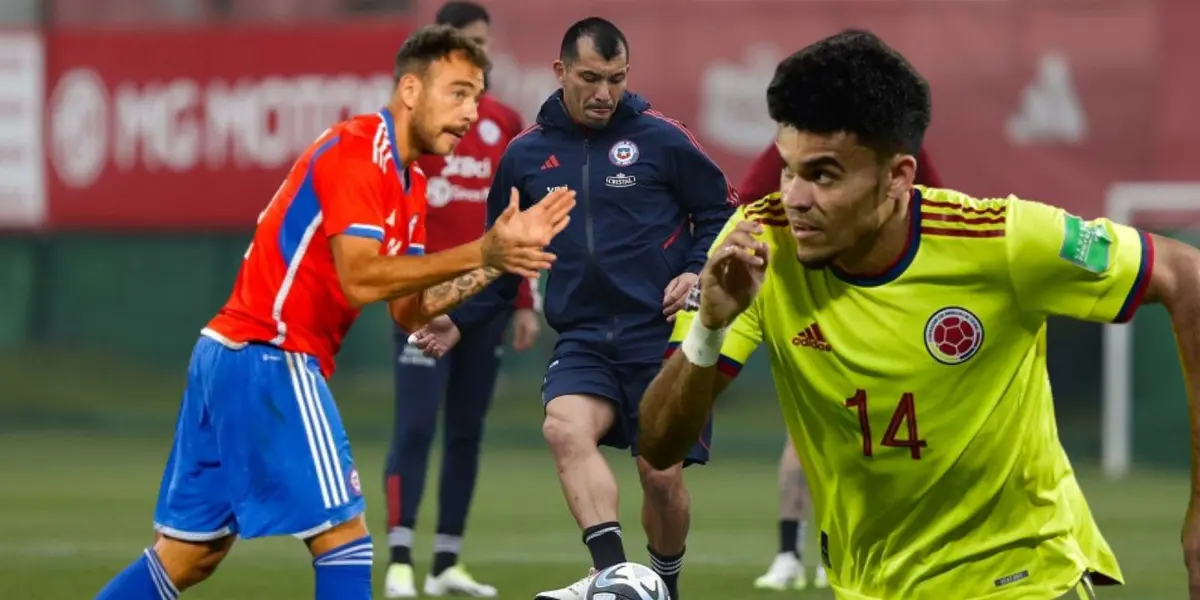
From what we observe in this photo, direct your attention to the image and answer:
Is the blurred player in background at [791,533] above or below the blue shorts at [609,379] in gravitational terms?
below

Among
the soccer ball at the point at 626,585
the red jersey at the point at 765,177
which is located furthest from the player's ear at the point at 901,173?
the red jersey at the point at 765,177

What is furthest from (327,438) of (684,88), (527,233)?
(684,88)

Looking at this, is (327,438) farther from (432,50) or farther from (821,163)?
(821,163)

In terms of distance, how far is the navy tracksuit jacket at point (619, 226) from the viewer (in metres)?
7.73

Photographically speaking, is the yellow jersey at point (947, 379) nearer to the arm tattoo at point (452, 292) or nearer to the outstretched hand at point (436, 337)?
the arm tattoo at point (452, 292)

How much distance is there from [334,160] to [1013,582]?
102 inches

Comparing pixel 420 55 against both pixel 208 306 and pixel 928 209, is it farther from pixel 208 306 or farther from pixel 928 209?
pixel 208 306

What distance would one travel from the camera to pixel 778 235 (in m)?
4.46

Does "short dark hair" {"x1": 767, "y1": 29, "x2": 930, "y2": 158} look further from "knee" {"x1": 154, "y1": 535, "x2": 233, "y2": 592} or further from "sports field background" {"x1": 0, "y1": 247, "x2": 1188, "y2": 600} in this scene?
"sports field background" {"x1": 0, "y1": 247, "x2": 1188, "y2": 600}

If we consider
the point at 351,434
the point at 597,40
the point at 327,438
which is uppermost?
the point at 597,40

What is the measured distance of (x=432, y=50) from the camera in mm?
6543

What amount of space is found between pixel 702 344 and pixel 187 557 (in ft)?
8.09

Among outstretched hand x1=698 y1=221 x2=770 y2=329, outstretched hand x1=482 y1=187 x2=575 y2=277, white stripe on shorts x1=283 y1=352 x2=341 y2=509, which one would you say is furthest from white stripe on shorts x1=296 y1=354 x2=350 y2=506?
outstretched hand x1=698 y1=221 x2=770 y2=329

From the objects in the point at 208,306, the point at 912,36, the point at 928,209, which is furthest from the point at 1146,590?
the point at 208,306
